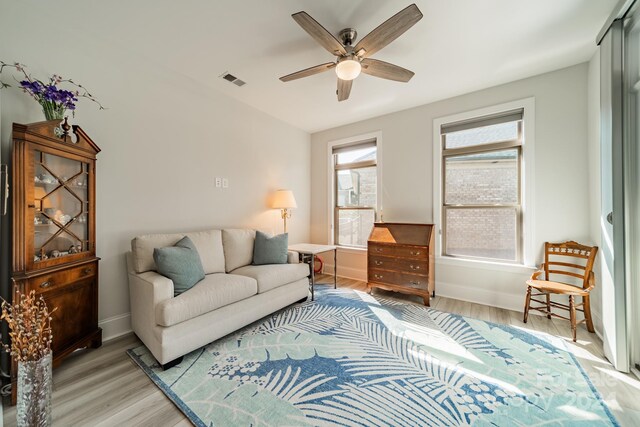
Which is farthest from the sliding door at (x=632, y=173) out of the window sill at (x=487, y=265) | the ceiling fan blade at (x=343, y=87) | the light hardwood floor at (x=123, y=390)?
the ceiling fan blade at (x=343, y=87)

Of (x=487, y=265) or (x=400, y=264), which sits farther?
(x=400, y=264)

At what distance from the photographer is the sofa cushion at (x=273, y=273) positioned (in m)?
2.63

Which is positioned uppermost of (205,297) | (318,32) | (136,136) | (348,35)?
(348,35)

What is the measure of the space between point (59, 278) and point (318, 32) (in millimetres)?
2618

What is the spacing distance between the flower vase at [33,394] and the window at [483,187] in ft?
12.9

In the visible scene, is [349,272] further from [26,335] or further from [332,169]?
[26,335]

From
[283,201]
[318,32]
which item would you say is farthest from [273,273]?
[318,32]

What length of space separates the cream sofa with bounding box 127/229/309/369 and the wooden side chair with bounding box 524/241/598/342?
8.31 feet

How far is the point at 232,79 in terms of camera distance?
297cm

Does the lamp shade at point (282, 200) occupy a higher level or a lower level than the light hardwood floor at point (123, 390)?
higher

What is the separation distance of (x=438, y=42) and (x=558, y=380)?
9.46ft

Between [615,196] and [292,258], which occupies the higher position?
[615,196]

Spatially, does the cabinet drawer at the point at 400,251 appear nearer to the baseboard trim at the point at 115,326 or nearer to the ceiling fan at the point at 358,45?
the ceiling fan at the point at 358,45

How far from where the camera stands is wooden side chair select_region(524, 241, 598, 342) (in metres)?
2.35
